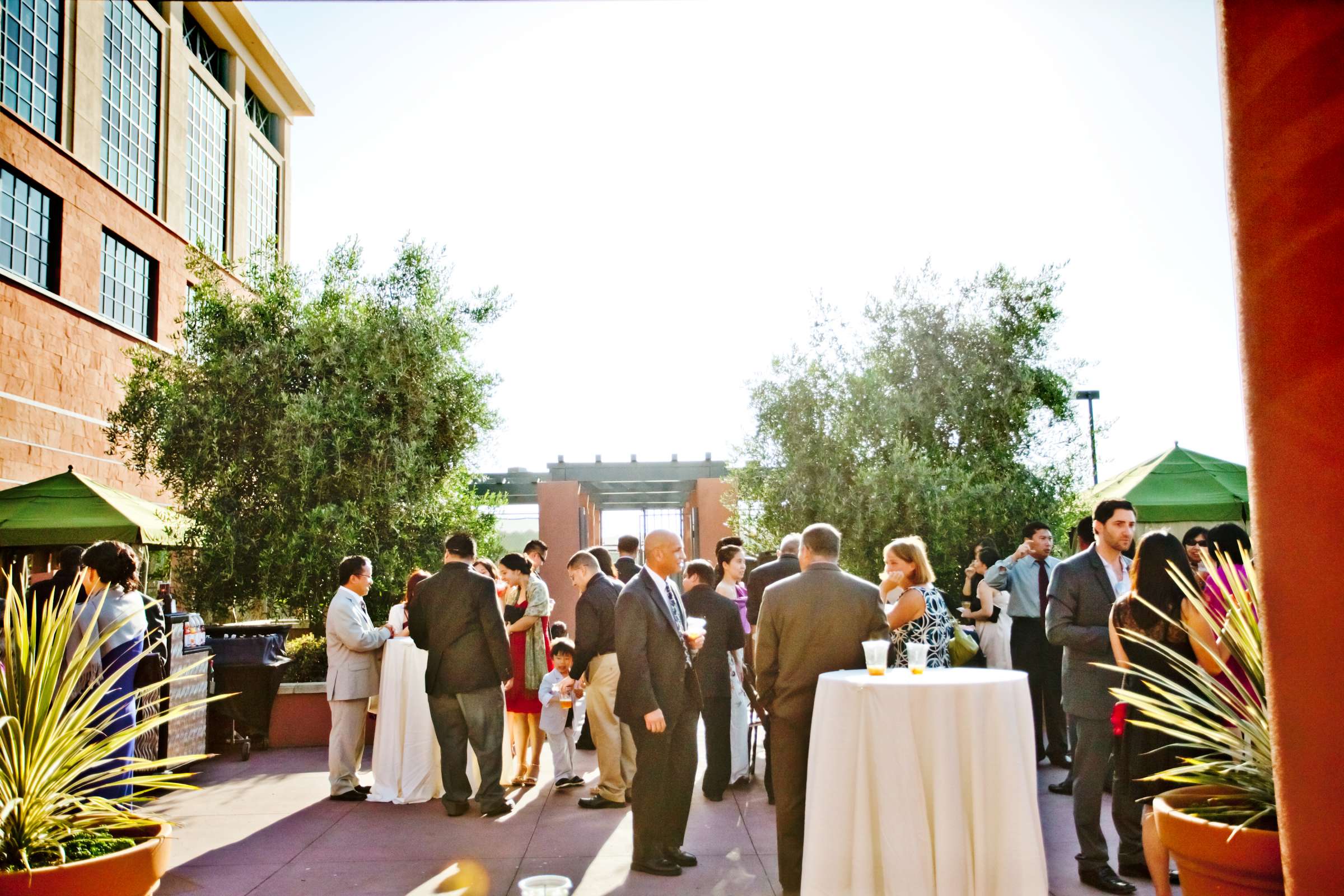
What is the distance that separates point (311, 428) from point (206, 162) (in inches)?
577

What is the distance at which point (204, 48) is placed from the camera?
2389 cm

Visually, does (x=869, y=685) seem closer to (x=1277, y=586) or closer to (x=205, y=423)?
(x=1277, y=586)

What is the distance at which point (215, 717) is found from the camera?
959cm

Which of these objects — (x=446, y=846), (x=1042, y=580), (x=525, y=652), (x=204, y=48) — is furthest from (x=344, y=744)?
(x=204, y=48)

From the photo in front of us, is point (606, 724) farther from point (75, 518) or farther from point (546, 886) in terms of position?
point (75, 518)

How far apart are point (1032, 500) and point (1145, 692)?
1065 centimetres

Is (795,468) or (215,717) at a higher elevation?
(795,468)

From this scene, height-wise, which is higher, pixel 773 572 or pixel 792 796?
pixel 773 572

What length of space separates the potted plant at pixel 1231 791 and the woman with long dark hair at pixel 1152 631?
100 centimetres

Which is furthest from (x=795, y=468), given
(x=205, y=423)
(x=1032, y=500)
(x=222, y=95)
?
(x=222, y=95)

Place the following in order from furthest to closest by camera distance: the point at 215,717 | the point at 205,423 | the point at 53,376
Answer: the point at 53,376, the point at 205,423, the point at 215,717

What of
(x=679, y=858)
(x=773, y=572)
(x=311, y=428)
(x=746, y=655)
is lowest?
(x=679, y=858)

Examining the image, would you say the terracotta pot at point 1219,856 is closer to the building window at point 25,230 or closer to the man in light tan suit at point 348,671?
the man in light tan suit at point 348,671

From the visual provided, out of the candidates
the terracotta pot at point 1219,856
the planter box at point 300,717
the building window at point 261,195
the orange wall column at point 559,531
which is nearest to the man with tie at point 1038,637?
the terracotta pot at point 1219,856
